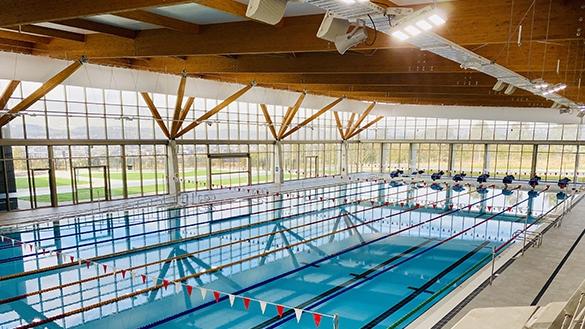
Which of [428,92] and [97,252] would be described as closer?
[97,252]

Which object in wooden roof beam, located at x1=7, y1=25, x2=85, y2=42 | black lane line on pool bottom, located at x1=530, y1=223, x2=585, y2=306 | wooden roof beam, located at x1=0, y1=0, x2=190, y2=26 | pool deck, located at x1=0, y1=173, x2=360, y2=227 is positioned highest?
wooden roof beam, located at x1=7, y1=25, x2=85, y2=42

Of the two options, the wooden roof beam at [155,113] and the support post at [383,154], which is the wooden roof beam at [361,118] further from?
the wooden roof beam at [155,113]

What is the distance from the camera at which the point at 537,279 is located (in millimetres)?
6953

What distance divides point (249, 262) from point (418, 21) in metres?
7.52

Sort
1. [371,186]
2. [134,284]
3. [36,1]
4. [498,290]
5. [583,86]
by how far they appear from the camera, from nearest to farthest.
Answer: [36,1] < [498,290] < [134,284] < [583,86] < [371,186]

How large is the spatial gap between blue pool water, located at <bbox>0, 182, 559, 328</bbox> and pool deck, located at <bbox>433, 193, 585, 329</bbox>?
122cm

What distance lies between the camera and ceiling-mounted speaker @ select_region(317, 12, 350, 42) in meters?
3.66

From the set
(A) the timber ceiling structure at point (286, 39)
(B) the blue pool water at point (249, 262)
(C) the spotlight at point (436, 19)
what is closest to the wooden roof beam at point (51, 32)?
(A) the timber ceiling structure at point (286, 39)

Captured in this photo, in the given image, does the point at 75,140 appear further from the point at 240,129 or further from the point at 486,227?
the point at 486,227

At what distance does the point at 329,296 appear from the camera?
7613 mm

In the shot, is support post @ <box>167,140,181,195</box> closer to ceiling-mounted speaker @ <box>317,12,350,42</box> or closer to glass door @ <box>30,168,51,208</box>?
glass door @ <box>30,168,51,208</box>

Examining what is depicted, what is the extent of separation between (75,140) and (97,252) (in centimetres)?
670

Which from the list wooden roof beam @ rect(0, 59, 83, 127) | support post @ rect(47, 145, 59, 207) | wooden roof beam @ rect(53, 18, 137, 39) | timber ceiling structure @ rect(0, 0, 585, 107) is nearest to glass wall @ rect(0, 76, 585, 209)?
support post @ rect(47, 145, 59, 207)

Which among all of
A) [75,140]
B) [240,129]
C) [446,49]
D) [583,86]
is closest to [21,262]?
[75,140]
